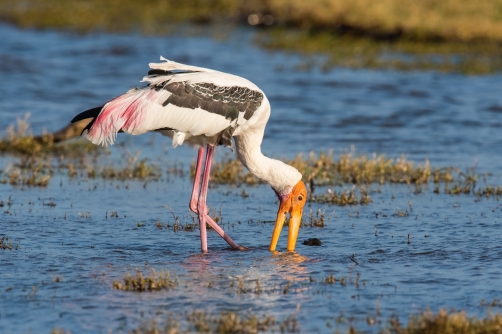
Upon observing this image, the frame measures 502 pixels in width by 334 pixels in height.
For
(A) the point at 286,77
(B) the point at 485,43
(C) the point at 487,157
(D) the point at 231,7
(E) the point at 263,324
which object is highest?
(D) the point at 231,7

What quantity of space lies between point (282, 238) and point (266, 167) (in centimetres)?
80

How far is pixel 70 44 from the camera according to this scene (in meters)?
22.9

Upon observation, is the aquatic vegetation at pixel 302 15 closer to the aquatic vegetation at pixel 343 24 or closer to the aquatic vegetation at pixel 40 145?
the aquatic vegetation at pixel 343 24

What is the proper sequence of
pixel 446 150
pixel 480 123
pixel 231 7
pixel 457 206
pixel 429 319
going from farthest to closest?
1. pixel 231 7
2. pixel 480 123
3. pixel 446 150
4. pixel 457 206
5. pixel 429 319

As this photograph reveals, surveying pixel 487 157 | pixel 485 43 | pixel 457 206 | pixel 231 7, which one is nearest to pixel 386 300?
pixel 457 206

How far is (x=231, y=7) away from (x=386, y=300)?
21.7 meters

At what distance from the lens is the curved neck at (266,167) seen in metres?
7.45

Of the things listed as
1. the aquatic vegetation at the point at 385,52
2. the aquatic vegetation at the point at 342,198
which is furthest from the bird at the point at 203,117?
the aquatic vegetation at the point at 385,52

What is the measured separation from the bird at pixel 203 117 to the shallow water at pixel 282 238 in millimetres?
547

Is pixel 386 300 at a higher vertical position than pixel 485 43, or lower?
lower

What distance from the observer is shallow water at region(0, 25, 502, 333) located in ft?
19.0

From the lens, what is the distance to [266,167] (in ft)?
24.5

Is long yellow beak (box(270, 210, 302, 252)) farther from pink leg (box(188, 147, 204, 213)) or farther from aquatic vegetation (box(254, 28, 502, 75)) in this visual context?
aquatic vegetation (box(254, 28, 502, 75))

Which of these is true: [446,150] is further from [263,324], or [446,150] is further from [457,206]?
[263,324]
